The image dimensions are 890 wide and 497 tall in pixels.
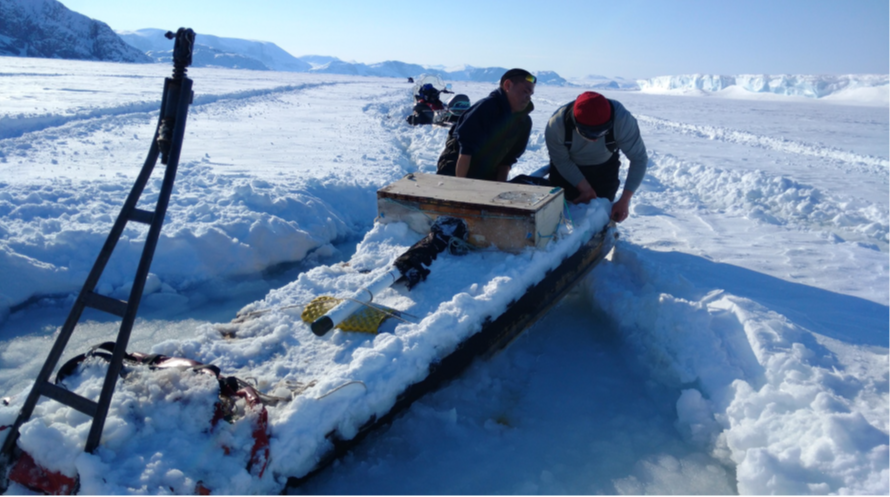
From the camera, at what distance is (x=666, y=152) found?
9.85 meters

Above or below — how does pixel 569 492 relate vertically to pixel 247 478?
below

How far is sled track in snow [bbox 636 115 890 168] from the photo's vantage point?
32.5ft

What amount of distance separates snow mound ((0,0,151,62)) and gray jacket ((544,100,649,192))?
8373 cm

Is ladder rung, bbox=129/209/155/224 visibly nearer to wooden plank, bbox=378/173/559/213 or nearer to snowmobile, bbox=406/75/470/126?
wooden plank, bbox=378/173/559/213

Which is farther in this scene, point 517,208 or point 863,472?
point 517,208

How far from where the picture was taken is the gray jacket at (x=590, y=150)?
384cm

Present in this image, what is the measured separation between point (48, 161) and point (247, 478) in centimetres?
664

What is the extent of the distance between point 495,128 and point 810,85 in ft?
158

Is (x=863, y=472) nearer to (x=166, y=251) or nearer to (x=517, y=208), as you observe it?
(x=517, y=208)

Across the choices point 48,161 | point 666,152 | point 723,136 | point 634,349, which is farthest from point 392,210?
point 723,136

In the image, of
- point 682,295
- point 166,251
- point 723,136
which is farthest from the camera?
point 723,136

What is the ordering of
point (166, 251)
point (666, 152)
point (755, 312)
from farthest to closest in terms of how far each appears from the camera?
point (666, 152) → point (166, 251) → point (755, 312)

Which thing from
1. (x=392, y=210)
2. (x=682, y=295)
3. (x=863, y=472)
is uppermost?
(x=392, y=210)

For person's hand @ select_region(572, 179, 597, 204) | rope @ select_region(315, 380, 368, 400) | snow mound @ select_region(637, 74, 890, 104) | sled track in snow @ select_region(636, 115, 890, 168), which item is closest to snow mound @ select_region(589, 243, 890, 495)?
person's hand @ select_region(572, 179, 597, 204)
